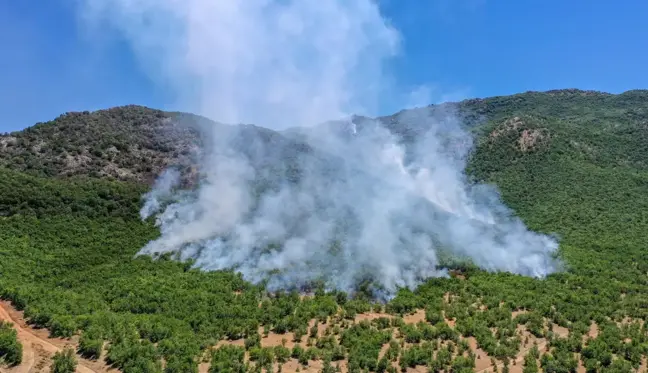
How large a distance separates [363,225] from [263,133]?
1101 inches

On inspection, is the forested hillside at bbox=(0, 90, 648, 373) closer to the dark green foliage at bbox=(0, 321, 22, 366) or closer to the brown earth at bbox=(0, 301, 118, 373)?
the dark green foliage at bbox=(0, 321, 22, 366)

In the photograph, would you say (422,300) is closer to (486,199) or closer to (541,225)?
(541,225)

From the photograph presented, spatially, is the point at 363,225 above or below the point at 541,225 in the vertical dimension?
below

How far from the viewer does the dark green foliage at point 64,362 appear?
615 inches

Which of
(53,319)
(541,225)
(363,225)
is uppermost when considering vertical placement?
(541,225)

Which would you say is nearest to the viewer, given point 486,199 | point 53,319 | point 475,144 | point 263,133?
point 53,319

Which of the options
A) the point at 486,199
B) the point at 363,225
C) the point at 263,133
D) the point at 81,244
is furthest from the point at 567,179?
the point at 81,244

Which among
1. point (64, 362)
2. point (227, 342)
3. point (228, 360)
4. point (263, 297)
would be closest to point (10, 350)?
point (64, 362)

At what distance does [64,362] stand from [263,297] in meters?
10.3

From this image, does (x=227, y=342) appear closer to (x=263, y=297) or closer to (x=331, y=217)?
(x=263, y=297)

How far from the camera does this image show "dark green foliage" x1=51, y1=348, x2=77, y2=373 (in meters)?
15.6

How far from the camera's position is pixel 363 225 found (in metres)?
33.5

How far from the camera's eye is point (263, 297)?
24359 millimetres

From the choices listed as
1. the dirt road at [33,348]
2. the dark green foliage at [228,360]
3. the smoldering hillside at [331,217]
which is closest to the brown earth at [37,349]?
the dirt road at [33,348]
